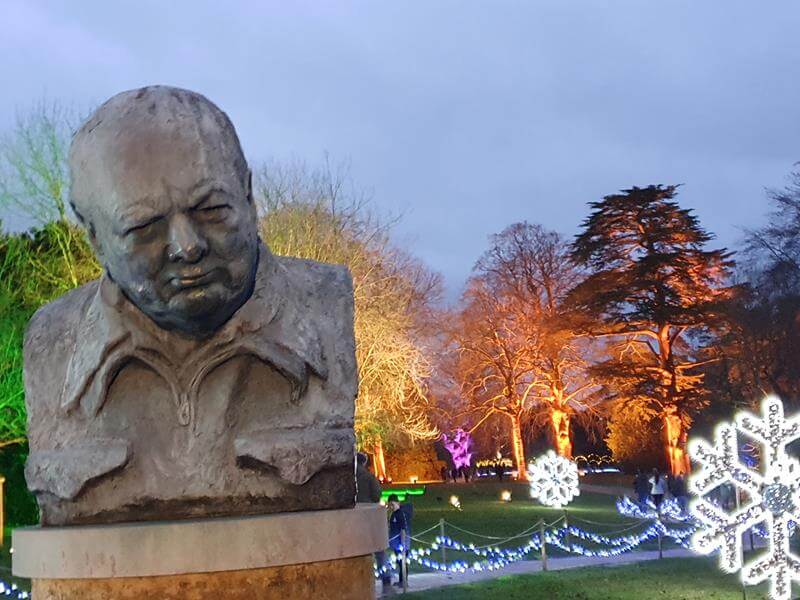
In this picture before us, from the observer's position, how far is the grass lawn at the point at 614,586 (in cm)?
1288

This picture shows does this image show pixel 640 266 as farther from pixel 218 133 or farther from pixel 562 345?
pixel 218 133

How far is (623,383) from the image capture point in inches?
1560

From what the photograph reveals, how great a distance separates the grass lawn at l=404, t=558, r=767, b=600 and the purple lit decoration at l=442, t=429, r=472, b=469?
35.1m

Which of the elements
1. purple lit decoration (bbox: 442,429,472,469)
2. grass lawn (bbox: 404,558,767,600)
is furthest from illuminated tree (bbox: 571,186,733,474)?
grass lawn (bbox: 404,558,767,600)

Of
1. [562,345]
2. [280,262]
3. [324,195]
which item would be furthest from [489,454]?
[280,262]

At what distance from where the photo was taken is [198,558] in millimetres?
3506

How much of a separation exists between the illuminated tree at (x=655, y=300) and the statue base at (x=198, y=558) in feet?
120

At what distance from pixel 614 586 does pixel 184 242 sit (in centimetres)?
1176

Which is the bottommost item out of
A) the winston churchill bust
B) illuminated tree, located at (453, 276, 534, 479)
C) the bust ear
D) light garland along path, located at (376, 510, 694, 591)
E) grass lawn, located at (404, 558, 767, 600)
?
grass lawn, located at (404, 558, 767, 600)

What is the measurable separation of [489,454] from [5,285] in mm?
43654

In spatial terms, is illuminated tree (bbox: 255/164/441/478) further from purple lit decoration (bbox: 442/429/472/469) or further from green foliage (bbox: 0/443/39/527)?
purple lit decoration (bbox: 442/429/472/469)

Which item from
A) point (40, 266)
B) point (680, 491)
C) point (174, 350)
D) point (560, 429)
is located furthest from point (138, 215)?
point (560, 429)

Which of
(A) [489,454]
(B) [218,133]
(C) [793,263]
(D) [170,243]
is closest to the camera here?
(D) [170,243]

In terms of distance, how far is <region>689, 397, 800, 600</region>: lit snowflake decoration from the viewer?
11.5m
